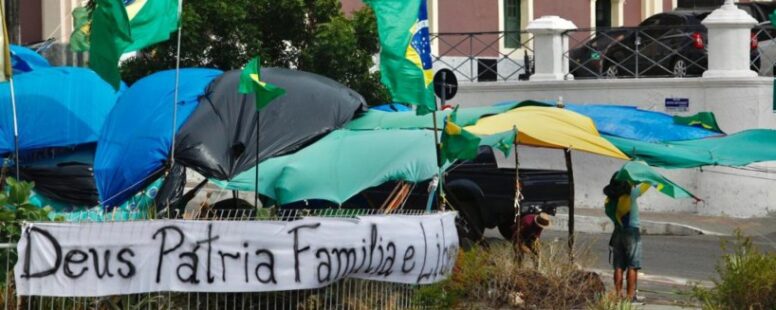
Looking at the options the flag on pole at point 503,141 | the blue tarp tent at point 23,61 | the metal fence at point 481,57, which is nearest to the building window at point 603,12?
the metal fence at point 481,57

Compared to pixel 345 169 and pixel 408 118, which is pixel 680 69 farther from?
pixel 345 169

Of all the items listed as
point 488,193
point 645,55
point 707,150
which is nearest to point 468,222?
point 488,193

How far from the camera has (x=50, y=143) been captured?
19.3m

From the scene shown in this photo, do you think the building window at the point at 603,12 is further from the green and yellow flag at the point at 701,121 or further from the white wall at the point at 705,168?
the green and yellow flag at the point at 701,121

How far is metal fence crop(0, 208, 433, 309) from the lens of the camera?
11359mm

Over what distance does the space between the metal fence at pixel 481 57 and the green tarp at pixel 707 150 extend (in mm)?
11739

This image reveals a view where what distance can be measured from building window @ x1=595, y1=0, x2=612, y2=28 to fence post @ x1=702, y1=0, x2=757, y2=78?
48.5 feet

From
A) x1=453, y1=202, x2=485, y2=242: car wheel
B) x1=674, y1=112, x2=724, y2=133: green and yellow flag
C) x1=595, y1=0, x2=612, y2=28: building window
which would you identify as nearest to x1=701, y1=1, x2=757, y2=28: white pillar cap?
x1=453, y1=202, x2=485, y2=242: car wheel

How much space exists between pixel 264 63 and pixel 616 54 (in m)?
7.76

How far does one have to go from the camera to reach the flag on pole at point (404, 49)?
1373 centimetres

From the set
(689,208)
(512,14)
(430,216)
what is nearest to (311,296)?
(430,216)

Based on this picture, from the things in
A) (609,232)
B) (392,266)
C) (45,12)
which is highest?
(45,12)

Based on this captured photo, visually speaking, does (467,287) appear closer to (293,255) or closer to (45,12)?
(293,255)

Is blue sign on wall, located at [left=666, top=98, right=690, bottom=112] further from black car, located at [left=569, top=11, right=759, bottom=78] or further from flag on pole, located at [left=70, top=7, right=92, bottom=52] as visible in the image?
flag on pole, located at [left=70, top=7, right=92, bottom=52]
